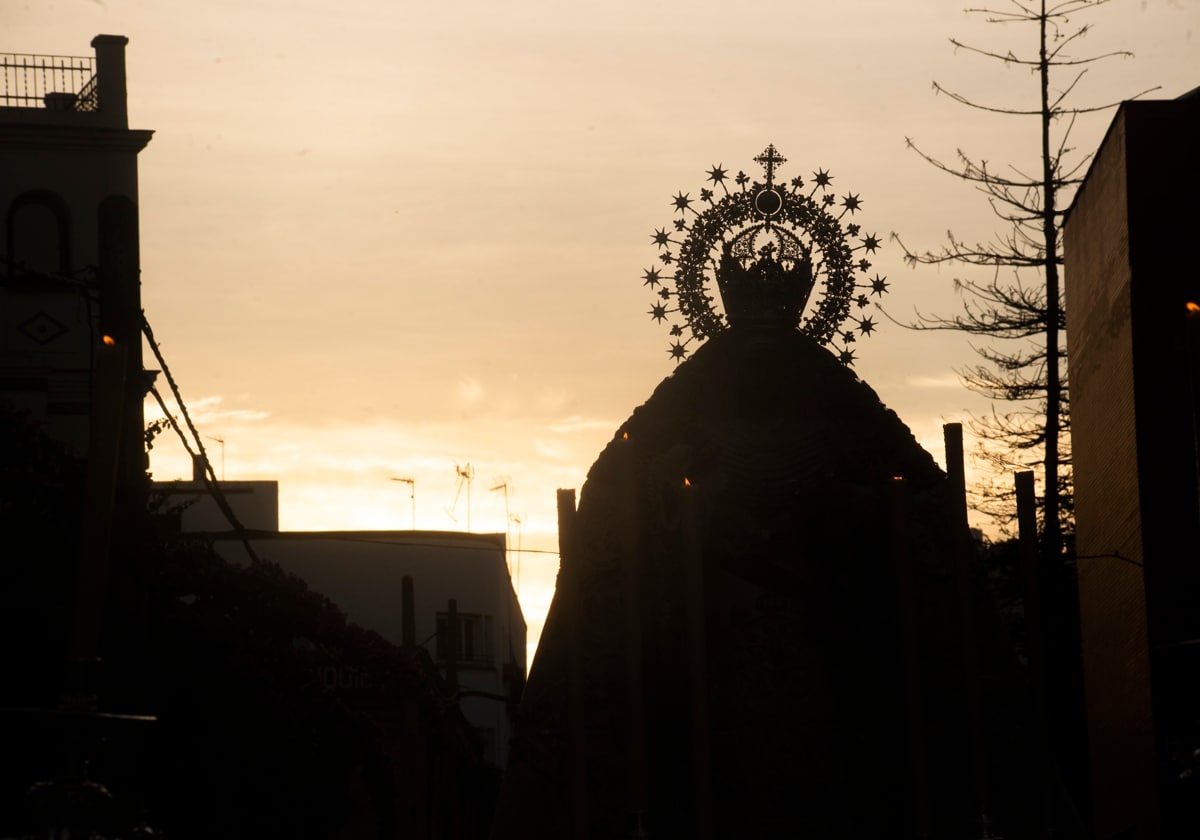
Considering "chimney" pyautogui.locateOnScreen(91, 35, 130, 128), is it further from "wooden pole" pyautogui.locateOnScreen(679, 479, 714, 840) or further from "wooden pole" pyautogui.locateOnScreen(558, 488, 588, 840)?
"wooden pole" pyautogui.locateOnScreen(679, 479, 714, 840)

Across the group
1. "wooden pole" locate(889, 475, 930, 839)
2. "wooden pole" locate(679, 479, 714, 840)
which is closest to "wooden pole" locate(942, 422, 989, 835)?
"wooden pole" locate(889, 475, 930, 839)

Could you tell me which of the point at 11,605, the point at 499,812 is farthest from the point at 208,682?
the point at 499,812

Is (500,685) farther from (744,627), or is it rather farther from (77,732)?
(77,732)

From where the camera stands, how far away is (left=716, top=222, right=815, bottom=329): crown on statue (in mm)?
11781

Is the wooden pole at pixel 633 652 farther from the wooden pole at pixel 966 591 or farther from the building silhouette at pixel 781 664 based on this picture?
the building silhouette at pixel 781 664

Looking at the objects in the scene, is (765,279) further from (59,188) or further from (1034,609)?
(59,188)

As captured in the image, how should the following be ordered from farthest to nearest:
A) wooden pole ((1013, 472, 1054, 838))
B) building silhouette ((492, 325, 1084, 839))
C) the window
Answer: the window → building silhouette ((492, 325, 1084, 839)) → wooden pole ((1013, 472, 1054, 838))

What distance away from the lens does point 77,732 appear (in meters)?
5.43

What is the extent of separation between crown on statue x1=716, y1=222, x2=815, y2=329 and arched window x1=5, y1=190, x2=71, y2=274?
21.1m

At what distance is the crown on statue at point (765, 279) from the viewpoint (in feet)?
38.7

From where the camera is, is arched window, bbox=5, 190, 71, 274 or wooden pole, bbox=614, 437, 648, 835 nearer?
wooden pole, bbox=614, 437, 648, 835

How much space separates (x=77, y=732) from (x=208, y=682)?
9.22 meters

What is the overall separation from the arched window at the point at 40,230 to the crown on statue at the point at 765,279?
69.3ft

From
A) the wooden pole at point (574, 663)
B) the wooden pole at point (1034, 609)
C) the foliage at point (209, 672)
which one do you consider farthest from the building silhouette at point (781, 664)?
the foliage at point (209, 672)
